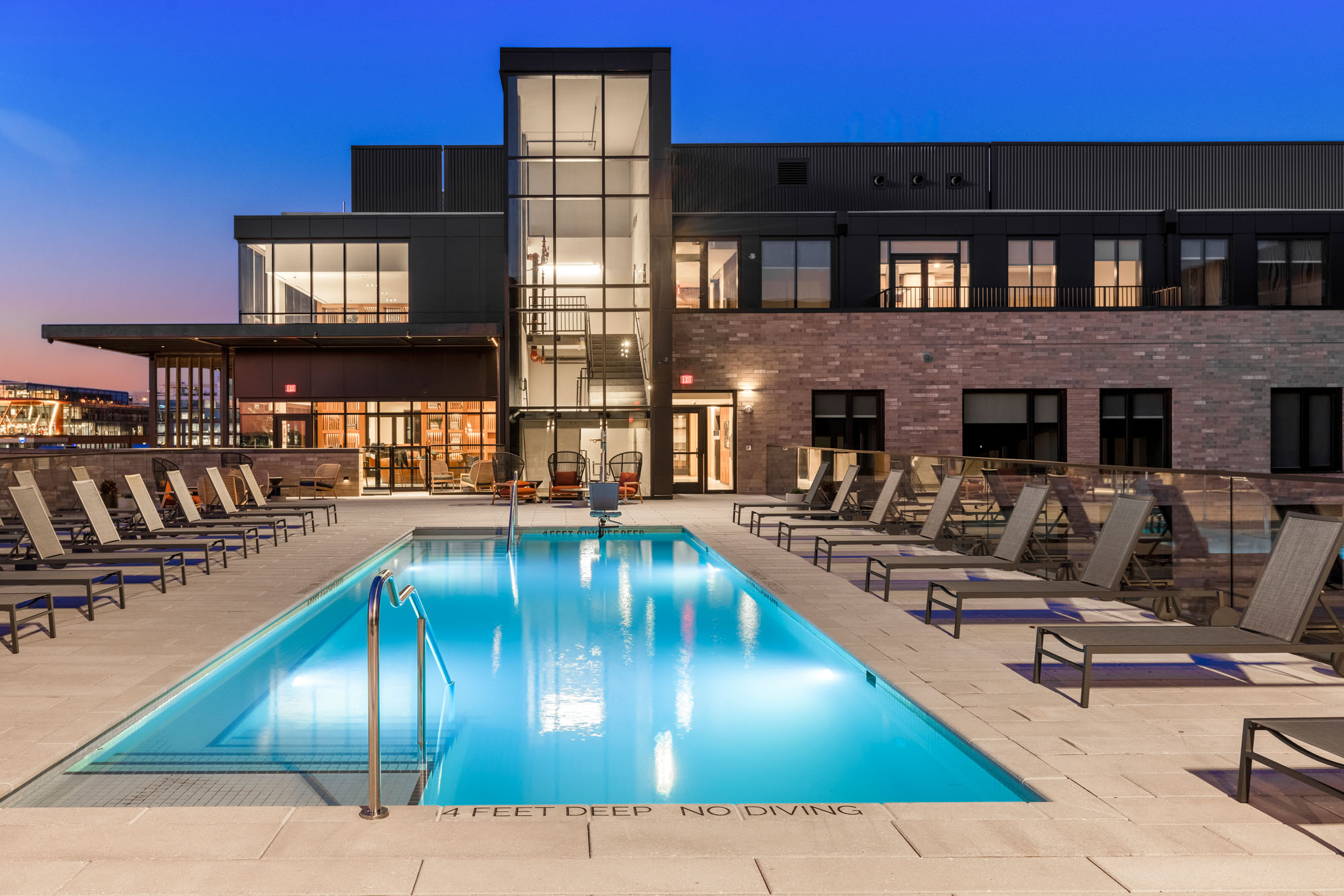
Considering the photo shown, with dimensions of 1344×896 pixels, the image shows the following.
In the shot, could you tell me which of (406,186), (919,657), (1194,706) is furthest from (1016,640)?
(406,186)

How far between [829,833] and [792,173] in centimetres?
2851

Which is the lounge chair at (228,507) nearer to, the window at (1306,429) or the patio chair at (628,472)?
the patio chair at (628,472)

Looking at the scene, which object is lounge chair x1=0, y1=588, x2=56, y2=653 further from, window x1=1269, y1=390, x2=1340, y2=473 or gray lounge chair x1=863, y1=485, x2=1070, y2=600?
window x1=1269, y1=390, x2=1340, y2=473

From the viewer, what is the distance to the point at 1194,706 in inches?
192

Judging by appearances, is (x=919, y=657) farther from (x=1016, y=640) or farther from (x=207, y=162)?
(x=207, y=162)

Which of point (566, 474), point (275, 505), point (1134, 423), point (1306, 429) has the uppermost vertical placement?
point (1134, 423)

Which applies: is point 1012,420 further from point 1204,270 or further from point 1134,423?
point 1204,270

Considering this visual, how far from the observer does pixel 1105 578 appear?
21.7ft

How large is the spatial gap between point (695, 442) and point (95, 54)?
250 feet

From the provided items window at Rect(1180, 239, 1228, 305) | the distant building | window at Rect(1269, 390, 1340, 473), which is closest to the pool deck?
window at Rect(1269, 390, 1340, 473)

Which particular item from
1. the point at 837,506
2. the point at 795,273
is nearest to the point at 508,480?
the point at 795,273

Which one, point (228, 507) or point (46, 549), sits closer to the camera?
point (46, 549)

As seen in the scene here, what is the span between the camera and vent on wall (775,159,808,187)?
29719 mm

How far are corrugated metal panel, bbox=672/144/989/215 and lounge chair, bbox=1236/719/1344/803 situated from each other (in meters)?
26.7
